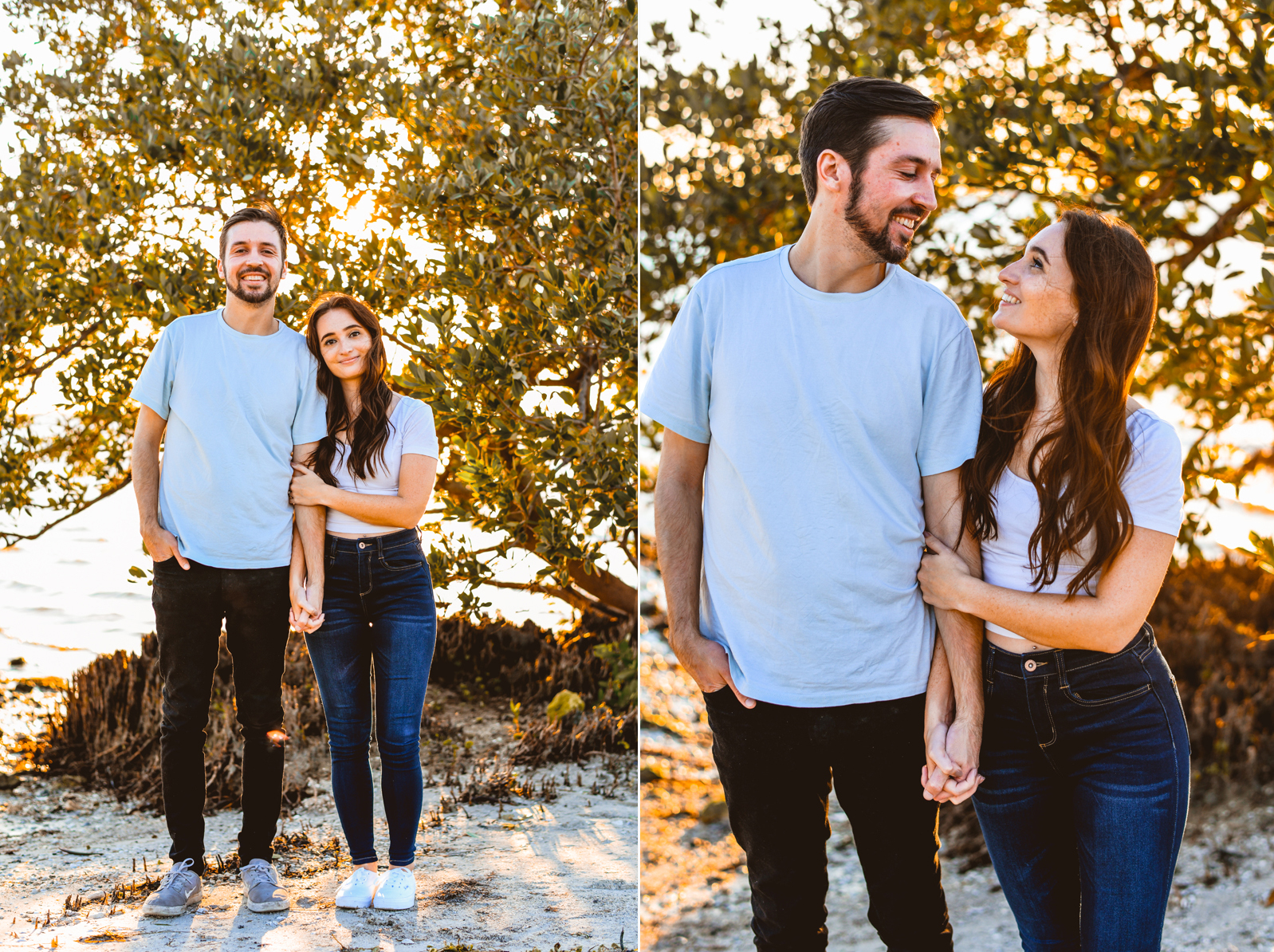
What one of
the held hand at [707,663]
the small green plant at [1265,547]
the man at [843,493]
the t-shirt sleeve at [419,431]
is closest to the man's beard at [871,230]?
the man at [843,493]

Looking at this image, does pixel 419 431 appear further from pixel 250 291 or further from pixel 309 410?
pixel 250 291

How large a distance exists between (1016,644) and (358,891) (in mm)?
1567

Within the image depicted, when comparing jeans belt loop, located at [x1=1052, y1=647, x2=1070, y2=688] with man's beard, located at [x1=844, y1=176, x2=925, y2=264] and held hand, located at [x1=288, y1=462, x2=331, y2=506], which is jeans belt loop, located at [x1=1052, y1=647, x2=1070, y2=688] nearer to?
man's beard, located at [x1=844, y1=176, x2=925, y2=264]

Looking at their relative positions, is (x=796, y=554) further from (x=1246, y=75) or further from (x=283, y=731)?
(x=1246, y=75)

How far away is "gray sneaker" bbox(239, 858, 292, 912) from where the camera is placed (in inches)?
83.5

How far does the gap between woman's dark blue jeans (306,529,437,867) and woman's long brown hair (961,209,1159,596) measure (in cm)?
125

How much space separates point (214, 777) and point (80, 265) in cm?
125

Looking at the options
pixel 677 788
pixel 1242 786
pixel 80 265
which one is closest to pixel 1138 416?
pixel 80 265

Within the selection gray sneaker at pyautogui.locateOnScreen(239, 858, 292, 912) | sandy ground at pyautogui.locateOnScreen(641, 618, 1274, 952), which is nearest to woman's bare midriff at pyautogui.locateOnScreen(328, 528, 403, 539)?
gray sneaker at pyautogui.locateOnScreen(239, 858, 292, 912)

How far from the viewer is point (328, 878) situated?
2211 millimetres

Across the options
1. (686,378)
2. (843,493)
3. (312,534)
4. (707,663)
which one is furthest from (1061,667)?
(312,534)

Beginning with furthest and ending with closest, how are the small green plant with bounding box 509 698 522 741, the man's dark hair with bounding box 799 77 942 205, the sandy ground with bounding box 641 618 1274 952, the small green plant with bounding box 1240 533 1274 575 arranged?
the sandy ground with bounding box 641 618 1274 952
the small green plant with bounding box 509 698 522 741
the small green plant with bounding box 1240 533 1274 575
the man's dark hair with bounding box 799 77 942 205

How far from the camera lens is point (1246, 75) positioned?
2.24 metres

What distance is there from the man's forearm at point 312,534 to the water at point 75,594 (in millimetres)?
390
